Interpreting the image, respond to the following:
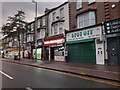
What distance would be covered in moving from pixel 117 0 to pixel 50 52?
17648 millimetres

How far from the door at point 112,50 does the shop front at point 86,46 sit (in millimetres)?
985

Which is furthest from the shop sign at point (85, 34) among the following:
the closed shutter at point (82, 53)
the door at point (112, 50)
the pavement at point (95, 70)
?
the pavement at point (95, 70)

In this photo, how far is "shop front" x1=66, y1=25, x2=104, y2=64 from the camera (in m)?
22.3

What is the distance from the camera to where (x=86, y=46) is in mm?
24719

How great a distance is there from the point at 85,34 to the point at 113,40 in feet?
15.9

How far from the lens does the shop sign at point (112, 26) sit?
19703 mm

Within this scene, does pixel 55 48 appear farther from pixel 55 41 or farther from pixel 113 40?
pixel 113 40

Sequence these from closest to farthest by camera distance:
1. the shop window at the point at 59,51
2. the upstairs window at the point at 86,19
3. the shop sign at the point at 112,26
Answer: the shop sign at the point at 112,26 → the upstairs window at the point at 86,19 → the shop window at the point at 59,51

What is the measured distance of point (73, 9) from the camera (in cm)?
2872

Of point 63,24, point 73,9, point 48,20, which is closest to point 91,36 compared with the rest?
point 73,9

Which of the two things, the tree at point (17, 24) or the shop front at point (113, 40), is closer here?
the shop front at point (113, 40)

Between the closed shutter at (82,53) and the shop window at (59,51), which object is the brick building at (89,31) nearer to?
the closed shutter at (82,53)

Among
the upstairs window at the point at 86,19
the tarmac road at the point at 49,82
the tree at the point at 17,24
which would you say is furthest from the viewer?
the tree at the point at 17,24

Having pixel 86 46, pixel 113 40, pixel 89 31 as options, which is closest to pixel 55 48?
pixel 86 46
